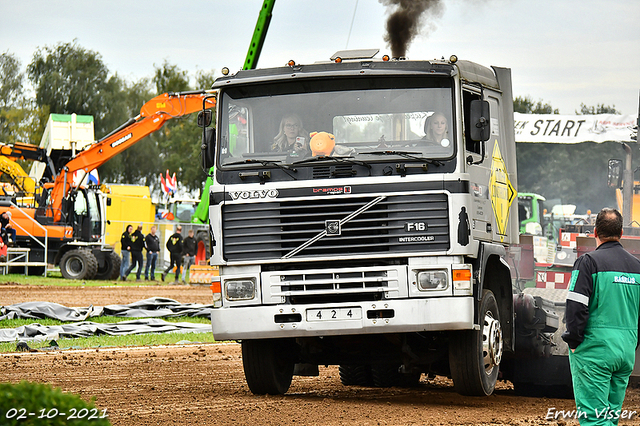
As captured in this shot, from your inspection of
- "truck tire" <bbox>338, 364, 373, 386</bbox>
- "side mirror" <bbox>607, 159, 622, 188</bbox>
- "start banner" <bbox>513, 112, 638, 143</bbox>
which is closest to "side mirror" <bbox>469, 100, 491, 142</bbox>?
"truck tire" <bbox>338, 364, 373, 386</bbox>

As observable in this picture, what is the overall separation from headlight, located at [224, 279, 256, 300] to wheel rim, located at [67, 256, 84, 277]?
22636 mm

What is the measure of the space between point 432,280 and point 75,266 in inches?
946

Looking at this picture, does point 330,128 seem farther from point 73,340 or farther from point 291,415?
point 73,340

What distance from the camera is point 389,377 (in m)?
10.2

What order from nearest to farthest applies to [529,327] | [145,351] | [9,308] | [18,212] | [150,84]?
[529,327]
[145,351]
[9,308]
[18,212]
[150,84]

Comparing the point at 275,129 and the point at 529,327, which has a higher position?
the point at 275,129

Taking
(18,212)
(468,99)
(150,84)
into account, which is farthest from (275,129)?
(150,84)

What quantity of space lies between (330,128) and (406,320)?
195 centimetres

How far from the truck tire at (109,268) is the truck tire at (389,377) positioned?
22008 mm

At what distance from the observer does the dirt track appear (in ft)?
→ 24.4

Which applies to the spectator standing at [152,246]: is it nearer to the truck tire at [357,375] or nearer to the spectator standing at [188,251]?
the spectator standing at [188,251]

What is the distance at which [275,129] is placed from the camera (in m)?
8.35

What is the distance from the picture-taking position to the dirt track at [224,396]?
24.4 feet

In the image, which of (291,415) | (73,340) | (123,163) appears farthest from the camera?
(123,163)
